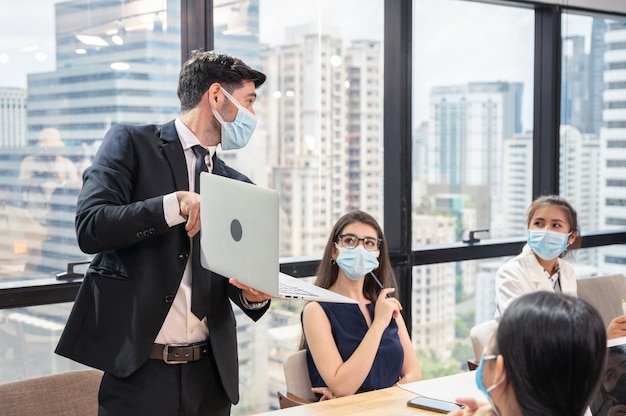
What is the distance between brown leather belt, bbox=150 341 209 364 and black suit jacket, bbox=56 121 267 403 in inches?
1.8

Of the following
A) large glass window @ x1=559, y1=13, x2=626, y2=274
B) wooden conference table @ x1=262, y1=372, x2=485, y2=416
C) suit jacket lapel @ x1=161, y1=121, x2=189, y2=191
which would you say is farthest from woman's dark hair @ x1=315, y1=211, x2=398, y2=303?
large glass window @ x1=559, y1=13, x2=626, y2=274

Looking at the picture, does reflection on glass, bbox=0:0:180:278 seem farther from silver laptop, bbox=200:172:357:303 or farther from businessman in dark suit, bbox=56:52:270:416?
silver laptop, bbox=200:172:357:303

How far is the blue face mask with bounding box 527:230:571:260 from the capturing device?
387 cm

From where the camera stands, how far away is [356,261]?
3195mm

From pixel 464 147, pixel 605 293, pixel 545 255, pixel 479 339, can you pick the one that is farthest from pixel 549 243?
pixel 464 147

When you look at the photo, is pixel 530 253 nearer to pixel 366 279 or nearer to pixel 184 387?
pixel 366 279

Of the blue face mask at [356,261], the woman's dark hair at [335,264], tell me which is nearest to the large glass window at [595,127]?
the woman's dark hair at [335,264]

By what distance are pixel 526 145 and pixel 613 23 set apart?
1.15 meters

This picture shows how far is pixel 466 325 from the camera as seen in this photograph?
5.04 m

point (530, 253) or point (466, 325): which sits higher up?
point (530, 253)

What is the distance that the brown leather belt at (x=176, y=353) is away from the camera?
2377 millimetres

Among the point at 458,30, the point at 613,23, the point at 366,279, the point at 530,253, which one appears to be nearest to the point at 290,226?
the point at 366,279

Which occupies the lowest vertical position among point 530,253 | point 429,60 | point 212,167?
point 530,253

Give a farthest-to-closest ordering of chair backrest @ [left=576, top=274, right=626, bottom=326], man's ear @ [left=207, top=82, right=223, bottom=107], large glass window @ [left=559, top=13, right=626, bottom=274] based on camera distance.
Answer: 1. large glass window @ [left=559, top=13, right=626, bottom=274]
2. chair backrest @ [left=576, top=274, right=626, bottom=326]
3. man's ear @ [left=207, top=82, right=223, bottom=107]
